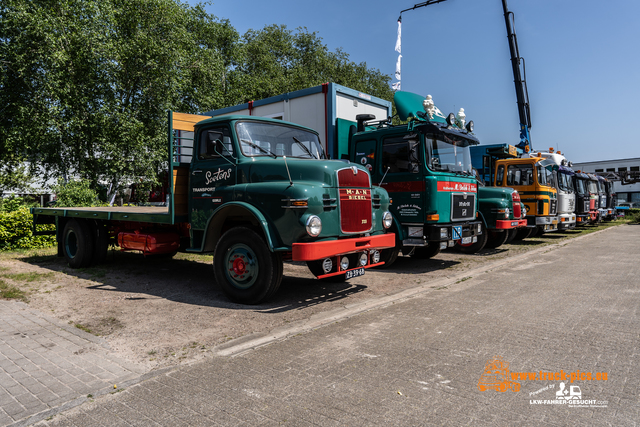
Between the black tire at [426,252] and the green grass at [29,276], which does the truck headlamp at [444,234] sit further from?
the green grass at [29,276]

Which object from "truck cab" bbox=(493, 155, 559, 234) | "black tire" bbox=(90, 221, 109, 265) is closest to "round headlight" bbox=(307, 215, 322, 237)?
"black tire" bbox=(90, 221, 109, 265)

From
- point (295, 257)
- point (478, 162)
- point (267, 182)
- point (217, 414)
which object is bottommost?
point (217, 414)

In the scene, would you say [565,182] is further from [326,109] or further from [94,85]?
[94,85]

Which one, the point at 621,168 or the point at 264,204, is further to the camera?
the point at 621,168

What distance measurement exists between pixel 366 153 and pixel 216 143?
400 centimetres

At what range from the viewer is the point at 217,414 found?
3.06 metres

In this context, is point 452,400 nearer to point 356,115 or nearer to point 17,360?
point 17,360

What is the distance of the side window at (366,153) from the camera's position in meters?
9.41

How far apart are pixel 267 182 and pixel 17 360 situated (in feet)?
11.1

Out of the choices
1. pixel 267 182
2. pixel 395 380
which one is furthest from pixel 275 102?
pixel 395 380

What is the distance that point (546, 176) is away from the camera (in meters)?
14.8

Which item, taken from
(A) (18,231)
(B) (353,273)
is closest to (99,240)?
(A) (18,231)

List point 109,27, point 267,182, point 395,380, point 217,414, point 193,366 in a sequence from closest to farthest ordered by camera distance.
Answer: point 217,414 < point 395,380 < point 193,366 < point 267,182 < point 109,27

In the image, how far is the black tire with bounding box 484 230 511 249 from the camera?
12.5 metres
